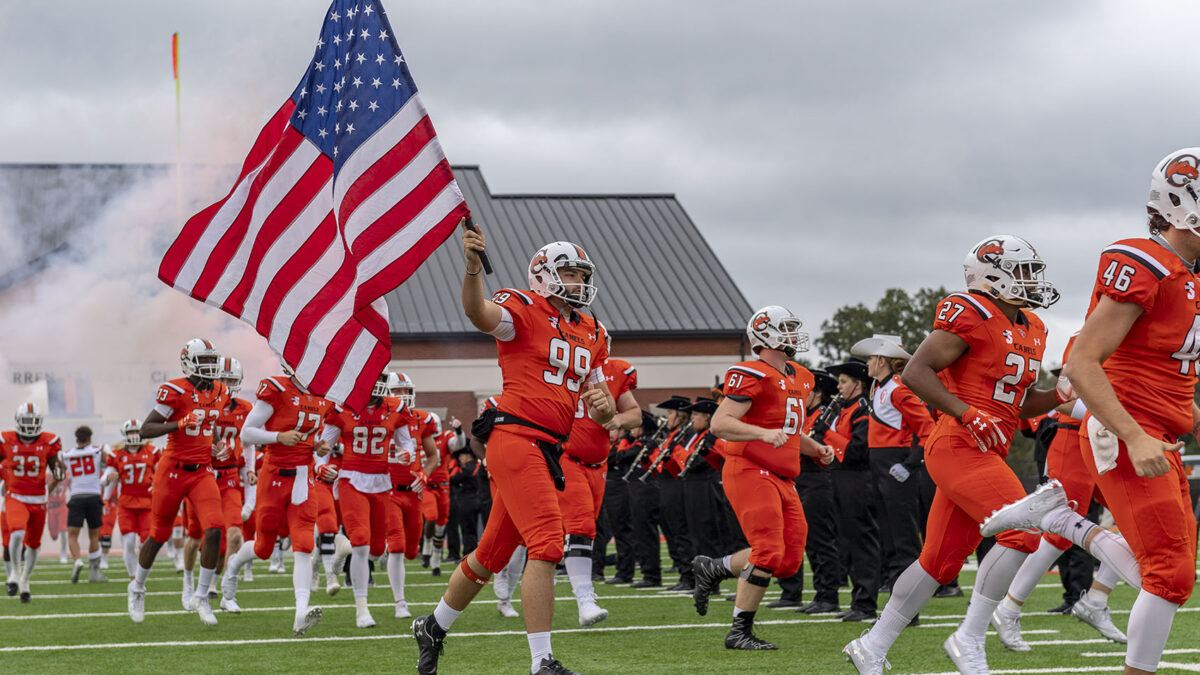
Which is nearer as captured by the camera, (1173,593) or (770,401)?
(1173,593)

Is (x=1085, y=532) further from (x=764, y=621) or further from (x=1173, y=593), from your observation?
(x=764, y=621)

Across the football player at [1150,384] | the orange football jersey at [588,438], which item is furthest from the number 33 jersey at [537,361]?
the orange football jersey at [588,438]

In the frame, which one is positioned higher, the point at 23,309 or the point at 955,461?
the point at 23,309

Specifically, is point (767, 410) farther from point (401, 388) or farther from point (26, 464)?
point (26, 464)

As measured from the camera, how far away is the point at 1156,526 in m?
5.33

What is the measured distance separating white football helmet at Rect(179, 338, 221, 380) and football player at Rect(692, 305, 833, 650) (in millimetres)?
4876

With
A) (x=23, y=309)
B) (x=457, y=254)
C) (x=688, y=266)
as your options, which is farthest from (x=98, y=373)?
(x=688, y=266)

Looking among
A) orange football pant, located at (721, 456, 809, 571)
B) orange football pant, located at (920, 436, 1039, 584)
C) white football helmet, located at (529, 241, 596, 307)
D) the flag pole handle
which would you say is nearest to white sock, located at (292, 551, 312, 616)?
orange football pant, located at (721, 456, 809, 571)

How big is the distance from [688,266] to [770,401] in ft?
113

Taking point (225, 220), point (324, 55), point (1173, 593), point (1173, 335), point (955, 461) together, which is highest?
point (324, 55)

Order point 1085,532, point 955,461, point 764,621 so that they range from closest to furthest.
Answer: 1. point 1085,532
2. point 955,461
3. point 764,621

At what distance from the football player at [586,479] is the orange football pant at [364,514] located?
5.57 ft

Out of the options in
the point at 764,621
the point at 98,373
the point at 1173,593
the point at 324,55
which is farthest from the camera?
the point at 98,373

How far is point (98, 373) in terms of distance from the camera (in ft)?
109
